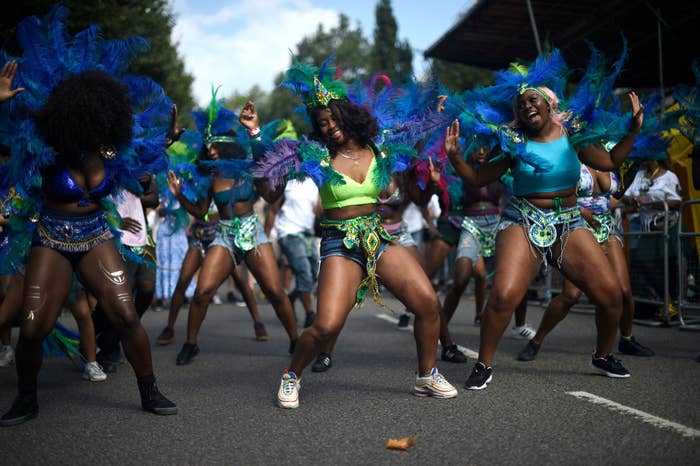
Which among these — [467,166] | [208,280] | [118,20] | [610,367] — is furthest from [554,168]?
[118,20]

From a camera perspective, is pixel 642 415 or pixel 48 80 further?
pixel 48 80

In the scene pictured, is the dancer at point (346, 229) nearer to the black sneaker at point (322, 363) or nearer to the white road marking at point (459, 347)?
the black sneaker at point (322, 363)

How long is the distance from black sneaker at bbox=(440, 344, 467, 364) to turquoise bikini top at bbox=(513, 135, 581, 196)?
1.67 metres

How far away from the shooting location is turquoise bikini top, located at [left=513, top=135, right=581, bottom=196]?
4777 millimetres

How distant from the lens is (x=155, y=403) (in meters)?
4.20

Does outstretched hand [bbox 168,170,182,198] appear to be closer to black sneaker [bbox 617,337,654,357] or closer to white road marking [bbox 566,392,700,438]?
white road marking [bbox 566,392,700,438]

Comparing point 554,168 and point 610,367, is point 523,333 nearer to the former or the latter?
point 610,367

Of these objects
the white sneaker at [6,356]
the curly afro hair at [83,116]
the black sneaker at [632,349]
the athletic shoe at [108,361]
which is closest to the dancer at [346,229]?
the curly afro hair at [83,116]

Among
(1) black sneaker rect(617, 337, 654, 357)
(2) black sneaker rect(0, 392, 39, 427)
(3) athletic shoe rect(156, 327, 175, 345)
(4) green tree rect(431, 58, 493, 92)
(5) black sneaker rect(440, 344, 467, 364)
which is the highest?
(4) green tree rect(431, 58, 493, 92)

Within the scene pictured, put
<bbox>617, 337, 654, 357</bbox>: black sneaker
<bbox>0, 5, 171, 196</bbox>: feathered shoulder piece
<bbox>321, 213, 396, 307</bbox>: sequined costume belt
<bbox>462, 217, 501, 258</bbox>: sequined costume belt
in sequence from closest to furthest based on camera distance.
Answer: <bbox>0, 5, 171, 196</bbox>: feathered shoulder piece → <bbox>321, 213, 396, 307</bbox>: sequined costume belt → <bbox>617, 337, 654, 357</bbox>: black sneaker → <bbox>462, 217, 501, 258</bbox>: sequined costume belt

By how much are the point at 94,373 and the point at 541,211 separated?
383 centimetres

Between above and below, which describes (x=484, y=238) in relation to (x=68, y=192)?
below

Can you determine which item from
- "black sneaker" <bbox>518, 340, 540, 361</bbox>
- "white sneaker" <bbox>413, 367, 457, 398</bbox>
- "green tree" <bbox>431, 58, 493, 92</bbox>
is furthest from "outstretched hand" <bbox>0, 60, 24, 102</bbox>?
"green tree" <bbox>431, 58, 493, 92</bbox>

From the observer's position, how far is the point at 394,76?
45500mm
